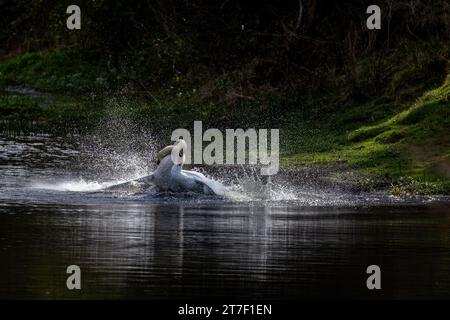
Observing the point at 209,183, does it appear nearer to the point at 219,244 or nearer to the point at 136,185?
the point at 136,185

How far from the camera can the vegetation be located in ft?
68.8

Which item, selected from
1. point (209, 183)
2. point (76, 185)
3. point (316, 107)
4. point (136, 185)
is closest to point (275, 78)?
point (316, 107)

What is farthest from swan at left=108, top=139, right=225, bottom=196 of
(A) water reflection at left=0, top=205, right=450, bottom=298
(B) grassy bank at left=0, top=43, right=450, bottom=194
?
(B) grassy bank at left=0, top=43, right=450, bottom=194

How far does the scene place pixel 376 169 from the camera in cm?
1964

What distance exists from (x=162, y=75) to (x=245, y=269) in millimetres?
19629

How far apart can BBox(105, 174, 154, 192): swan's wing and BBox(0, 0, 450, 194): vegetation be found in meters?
3.16

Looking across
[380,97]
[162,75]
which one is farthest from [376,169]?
[162,75]

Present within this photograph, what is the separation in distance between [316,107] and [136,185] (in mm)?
8247

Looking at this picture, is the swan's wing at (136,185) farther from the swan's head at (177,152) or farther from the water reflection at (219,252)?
the water reflection at (219,252)

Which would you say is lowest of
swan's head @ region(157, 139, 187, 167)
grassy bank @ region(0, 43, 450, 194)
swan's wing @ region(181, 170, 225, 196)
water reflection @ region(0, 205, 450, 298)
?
water reflection @ region(0, 205, 450, 298)

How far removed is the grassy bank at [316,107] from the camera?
20.0 m

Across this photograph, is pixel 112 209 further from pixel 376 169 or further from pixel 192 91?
pixel 192 91

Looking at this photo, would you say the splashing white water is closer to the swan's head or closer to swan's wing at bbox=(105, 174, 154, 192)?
swan's wing at bbox=(105, 174, 154, 192)
